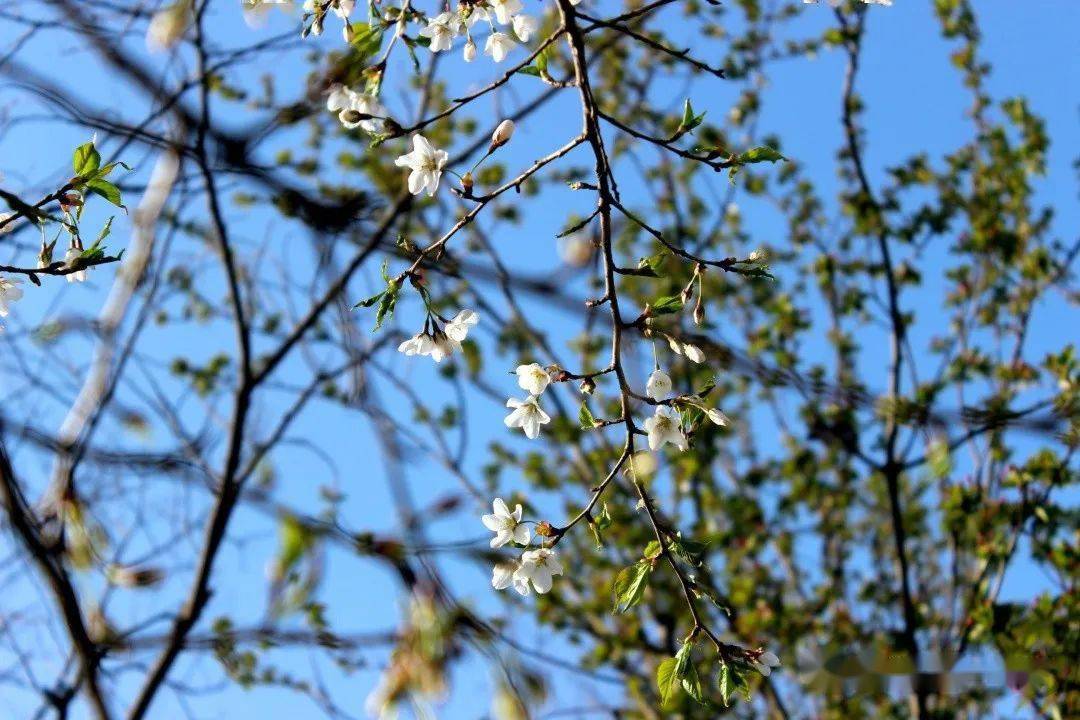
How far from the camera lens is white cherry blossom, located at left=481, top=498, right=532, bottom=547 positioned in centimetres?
192

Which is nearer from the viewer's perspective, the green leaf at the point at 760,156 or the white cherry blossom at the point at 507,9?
the green leaf at the point at 760,156

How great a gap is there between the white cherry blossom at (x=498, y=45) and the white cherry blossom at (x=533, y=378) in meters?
0.71

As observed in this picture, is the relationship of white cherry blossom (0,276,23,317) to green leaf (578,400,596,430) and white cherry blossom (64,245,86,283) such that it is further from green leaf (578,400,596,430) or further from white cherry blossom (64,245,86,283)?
green leaf (578,400,596,430)

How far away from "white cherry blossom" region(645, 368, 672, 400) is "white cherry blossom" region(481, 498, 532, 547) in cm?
34

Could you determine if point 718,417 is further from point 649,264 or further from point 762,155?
point 762,155

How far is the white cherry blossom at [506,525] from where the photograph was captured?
1.92 metres

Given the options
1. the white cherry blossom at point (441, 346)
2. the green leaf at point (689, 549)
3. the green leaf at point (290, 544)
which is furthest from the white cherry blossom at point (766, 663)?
the green leaf at point (290, 544)

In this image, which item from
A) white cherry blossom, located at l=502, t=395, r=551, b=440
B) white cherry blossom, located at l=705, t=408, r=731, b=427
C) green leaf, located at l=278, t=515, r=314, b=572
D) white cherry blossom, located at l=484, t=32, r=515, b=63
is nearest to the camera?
green leaf, located at l=278, t=515, r=314, b=572

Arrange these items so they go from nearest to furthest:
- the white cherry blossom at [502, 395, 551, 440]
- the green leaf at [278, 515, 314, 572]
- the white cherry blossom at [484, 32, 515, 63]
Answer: the green leaf at [278, 515, 314, 572] → the white cherry blossom at [502, 395, 551, 440] → the white cherry blossom at [484, 32, 515, 63]

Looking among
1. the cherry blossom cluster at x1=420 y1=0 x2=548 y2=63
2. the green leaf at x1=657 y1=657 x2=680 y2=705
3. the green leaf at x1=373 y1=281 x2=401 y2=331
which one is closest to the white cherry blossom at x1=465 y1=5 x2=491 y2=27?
the cherry blossom cluster at x1=420 y1=0 x2=548 y2=63

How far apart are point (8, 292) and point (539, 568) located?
1050 mm

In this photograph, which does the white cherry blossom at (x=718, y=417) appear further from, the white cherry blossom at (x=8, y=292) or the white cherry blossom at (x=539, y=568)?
the white cherry blossom at (x=8, y=292)

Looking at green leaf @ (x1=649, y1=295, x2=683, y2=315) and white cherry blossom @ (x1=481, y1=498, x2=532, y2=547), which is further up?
green leaf @ (x1=649, y1=295, x2=683, y2=315)

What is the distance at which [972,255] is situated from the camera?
21.2 ft
